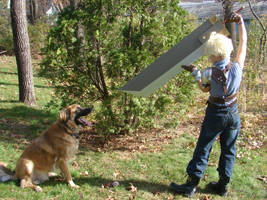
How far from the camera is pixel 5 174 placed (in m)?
3.99

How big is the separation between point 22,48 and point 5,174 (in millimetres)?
4952

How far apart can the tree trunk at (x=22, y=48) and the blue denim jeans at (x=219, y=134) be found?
632 centimetres

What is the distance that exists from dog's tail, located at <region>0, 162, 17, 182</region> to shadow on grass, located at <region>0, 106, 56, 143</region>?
158 cm

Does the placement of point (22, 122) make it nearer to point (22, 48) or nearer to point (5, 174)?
point (22, 48)

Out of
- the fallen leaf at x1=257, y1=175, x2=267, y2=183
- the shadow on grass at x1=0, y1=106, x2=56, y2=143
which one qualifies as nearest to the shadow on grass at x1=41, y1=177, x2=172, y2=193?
the fallen leaf at x1=257, y1=175, x2=267, y2=183

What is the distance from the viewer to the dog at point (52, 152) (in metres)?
3.83

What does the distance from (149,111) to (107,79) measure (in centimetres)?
113

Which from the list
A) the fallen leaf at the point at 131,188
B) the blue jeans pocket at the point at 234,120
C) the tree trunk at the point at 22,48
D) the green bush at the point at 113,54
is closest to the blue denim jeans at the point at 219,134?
the blue jeans pocket at the point at 234,120

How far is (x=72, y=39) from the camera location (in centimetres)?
481

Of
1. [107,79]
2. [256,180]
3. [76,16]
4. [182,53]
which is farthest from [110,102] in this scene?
[256,180]

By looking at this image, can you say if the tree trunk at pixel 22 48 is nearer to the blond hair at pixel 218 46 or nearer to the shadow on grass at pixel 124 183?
the shadow on grass at pixel 124 183

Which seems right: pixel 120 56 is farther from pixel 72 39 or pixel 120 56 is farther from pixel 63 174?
pixel 63 174

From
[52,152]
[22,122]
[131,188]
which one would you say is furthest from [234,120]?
[22,122]

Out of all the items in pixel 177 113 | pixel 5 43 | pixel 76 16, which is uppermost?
pixel 5 43
